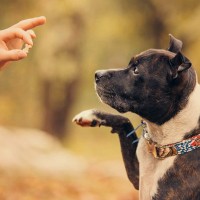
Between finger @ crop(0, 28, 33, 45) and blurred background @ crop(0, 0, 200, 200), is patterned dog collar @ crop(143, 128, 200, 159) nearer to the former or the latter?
finger @ crop(0, 28, 33, 45)

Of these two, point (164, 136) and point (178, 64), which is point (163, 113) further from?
point (178, 64)

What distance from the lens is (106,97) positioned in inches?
166

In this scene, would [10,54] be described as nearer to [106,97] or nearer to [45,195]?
[106,97]

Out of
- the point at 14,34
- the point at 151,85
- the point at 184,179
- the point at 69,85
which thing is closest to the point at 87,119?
the point at 151,85

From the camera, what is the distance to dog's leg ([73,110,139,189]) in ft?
14.3

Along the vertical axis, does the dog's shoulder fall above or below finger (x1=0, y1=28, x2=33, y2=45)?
below

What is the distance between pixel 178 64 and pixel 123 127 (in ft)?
2.40

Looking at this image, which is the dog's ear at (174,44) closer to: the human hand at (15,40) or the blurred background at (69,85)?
the human hand at (15,40)

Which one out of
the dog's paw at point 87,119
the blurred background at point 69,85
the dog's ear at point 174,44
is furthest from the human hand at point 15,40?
the blurred background at point 69,85

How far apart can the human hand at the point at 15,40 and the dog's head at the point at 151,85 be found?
661 millimetres

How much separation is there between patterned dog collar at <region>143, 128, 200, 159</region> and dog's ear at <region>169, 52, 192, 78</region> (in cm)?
43

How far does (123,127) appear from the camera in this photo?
447 cm

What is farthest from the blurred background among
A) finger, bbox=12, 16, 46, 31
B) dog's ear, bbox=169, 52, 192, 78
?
finger, bbox=12, 16, 46, 31

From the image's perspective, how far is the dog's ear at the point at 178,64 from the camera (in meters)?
3.90
